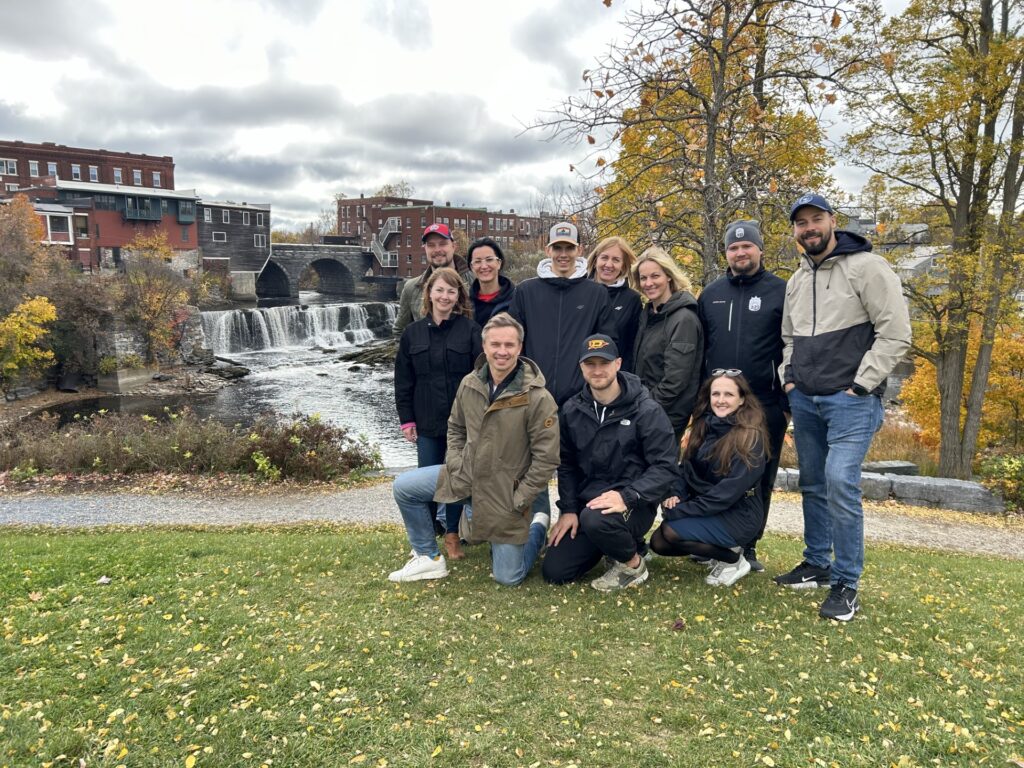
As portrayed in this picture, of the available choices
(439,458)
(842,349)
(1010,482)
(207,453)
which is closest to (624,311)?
(842,349)

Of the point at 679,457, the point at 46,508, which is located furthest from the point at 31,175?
the point at 679,457

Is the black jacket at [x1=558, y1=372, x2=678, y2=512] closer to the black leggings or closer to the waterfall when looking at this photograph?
the black leggings

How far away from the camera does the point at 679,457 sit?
16.5ft

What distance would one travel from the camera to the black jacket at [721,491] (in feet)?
14.6

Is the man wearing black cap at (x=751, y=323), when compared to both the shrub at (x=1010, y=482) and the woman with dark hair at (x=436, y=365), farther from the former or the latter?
the shrub at (x=1010, y=482)

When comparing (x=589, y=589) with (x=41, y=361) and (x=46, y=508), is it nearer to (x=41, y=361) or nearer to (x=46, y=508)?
(x=46, y=508)

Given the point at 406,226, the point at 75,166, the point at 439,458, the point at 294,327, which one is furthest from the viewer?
the point at 406,226

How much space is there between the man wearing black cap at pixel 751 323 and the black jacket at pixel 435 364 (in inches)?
77.2

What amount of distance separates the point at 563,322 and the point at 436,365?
119cm

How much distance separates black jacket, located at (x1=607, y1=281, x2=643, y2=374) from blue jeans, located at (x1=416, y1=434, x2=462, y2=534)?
1801mm

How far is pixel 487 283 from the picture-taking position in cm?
566

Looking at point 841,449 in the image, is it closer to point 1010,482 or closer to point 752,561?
point 752,561

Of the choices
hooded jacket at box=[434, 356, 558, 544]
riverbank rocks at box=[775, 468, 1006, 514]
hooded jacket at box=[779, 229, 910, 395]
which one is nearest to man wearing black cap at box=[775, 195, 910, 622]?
hooded jacket at box=[779, 229, 910, 395]

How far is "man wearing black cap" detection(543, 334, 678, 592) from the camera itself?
14.3 ft
